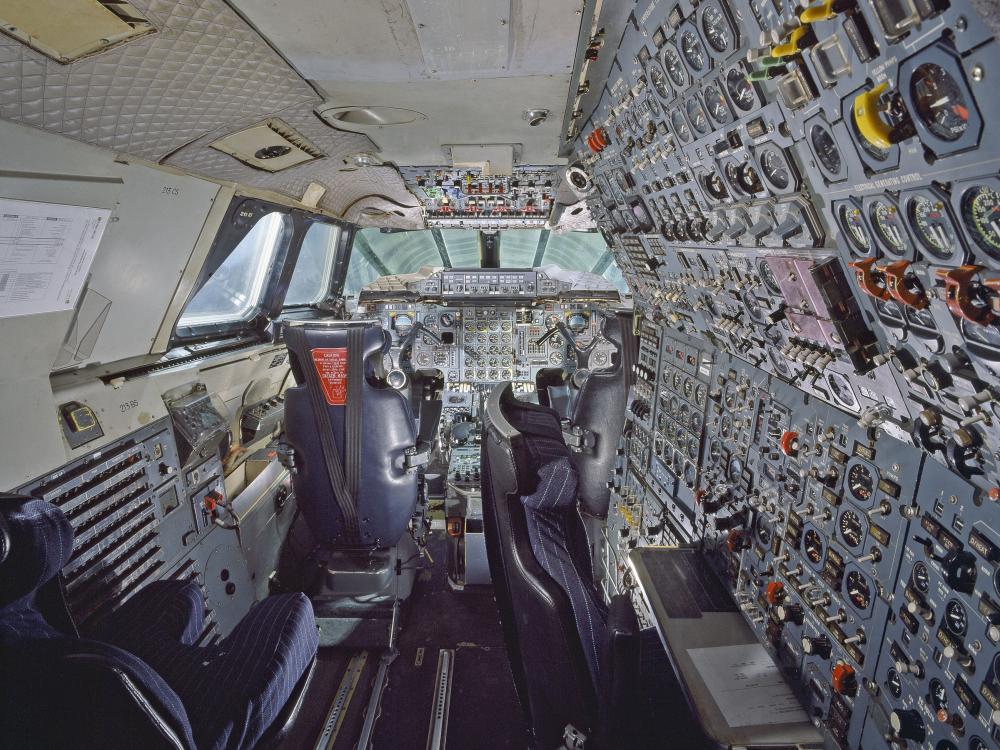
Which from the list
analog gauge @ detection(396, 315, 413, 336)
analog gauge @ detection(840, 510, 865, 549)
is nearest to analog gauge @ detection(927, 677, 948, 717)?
analog gauge @ detection(840, 510, 865, 549)

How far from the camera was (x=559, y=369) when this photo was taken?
6.06 metres

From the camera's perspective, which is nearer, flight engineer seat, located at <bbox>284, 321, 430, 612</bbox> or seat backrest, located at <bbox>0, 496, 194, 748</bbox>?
seat backrest, located at <bbox>0, 496, 194, 748</bbox>

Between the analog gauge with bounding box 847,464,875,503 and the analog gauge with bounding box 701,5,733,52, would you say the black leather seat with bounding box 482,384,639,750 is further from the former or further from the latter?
the analog gauge with bounding box 701,5,733,52

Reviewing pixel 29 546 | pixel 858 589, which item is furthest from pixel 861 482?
pixel 29 546

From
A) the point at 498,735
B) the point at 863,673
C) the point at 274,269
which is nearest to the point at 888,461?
the point at 863,673

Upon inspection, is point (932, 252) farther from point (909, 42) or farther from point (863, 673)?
point (863, 673)

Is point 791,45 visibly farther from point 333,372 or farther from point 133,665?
point 333,372

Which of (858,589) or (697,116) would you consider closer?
(858,589)

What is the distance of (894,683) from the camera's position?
4.41 ft

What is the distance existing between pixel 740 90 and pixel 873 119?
493 millimetres

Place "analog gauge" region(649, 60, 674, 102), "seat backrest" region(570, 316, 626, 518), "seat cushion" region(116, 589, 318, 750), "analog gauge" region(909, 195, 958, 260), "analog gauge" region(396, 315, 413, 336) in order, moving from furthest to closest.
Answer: "analog gauge" region(396, 315, 413, 336) → "seat backrest" region(570, 316, 626, 518) → "analog gauge" region(649, 60, 674, 102) → "seat cushion" region(116, 589, 318, 750) → "analog gauge" region(909, 195, 958, 260)

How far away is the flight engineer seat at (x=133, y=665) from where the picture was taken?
3.59 feet

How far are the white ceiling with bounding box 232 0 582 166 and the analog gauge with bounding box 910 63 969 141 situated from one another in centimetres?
100

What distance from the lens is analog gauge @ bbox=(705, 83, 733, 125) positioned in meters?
1.42
